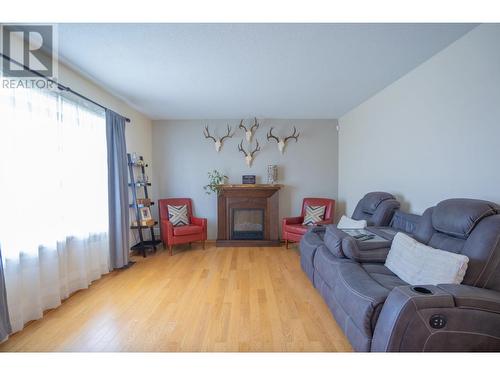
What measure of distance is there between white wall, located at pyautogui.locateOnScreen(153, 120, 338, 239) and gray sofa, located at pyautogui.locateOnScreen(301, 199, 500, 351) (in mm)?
2780

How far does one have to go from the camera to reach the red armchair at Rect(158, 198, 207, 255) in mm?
3857

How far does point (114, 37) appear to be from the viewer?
190cm

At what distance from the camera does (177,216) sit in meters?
4.23

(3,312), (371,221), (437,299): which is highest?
(371,221)

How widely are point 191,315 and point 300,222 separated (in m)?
2.68

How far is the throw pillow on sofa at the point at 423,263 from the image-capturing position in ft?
4.70

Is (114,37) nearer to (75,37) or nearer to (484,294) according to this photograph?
(75,37)

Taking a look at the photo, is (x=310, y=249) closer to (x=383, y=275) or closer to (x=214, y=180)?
(x=383, y=275)

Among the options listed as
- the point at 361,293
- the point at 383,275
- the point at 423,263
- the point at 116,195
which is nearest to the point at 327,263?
the point at 383,275

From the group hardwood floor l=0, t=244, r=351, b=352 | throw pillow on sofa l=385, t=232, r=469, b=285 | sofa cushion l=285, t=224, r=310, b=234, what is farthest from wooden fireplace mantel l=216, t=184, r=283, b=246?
throw pillow on sofa l=385, t=232, r=469, b=285

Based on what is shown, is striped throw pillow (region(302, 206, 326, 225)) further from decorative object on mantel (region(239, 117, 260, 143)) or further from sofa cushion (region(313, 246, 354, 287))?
decorative object on mantel (region(239, 117, 260, 143))
